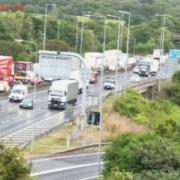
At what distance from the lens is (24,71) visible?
302ft

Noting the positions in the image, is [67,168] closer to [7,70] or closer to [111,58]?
[7,70]

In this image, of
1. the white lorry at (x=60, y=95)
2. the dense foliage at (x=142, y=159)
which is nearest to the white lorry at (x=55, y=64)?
the white lorry at (x=60, y=95)

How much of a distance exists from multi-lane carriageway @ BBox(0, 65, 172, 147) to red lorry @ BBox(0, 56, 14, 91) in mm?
3960

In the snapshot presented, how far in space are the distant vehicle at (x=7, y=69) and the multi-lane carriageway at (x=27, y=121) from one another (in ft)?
13.1

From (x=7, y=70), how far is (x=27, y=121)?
1994 cm

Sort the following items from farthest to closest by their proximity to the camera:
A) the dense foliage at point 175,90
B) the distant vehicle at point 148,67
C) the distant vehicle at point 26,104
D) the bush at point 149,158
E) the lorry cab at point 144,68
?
the lorry cab at point 144,68, the distant vehicle at point 148,67, the dense foliage at point 175,90, the distant vehicle at point 26,104, the bush at point 149,158

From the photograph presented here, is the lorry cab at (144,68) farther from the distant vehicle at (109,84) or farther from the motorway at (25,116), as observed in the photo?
the motorway at (25,116)

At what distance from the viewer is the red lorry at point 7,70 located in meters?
83.1

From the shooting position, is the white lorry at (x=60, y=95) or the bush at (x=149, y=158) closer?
the bush at (x=149, y=158)

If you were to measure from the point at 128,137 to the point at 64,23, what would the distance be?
96590 millimetres

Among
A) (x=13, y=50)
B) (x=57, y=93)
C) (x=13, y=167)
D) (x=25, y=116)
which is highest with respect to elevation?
(x=13, y=167)

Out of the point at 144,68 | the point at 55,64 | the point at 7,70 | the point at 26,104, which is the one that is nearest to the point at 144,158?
the point at 26,104

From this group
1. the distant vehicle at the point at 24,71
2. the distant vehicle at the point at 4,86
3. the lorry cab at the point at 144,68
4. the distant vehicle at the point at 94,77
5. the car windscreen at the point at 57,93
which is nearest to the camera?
the car windscreen at the point at 57,93

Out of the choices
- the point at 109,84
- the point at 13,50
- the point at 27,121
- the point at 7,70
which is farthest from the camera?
the point at 13,50
